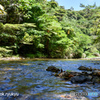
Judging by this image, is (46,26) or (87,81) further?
(46,26)

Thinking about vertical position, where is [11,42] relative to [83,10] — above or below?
below

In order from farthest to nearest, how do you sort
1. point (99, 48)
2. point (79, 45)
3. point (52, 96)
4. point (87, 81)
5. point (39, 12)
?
point (99, 48) → point (79, 45) → point (39, 12) → point (87, 81) → point (52, 96)

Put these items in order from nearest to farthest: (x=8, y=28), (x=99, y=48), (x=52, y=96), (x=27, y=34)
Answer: (x=52, y=96) < (x=8, y=28) < (x=27, y=34) < (x=99, y=48)

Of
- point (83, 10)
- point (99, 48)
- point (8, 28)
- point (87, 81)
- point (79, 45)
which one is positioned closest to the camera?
point (87, 81)

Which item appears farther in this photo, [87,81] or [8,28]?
[8,28]

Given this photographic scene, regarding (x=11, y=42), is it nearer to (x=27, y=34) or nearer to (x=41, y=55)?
(x=27, y=34)

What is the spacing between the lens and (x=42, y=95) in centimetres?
259

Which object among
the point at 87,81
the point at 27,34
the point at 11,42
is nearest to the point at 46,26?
the point at 27,34

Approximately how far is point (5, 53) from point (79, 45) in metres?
21.7

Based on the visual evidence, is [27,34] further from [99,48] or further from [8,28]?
[99,48]

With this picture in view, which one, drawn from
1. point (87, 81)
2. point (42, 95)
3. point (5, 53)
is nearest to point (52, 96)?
point (42, 95)

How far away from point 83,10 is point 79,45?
169ft

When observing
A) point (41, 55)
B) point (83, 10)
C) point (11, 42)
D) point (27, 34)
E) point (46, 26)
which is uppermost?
point (83, 10)

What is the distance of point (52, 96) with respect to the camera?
2551 mm
